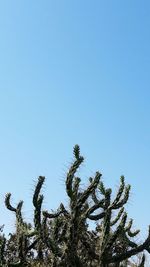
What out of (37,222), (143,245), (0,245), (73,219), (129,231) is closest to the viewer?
(73,219)

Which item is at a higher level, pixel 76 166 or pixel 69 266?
pixel 76 166

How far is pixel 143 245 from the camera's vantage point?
491 inches

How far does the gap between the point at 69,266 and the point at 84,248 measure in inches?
60.6

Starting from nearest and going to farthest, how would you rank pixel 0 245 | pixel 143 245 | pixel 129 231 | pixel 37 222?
pixel 37 222 < pixel 143 245 < pixel 0 245 < pixel 129 231

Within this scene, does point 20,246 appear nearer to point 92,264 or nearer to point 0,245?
point 0,245

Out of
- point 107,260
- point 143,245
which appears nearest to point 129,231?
point 143,245

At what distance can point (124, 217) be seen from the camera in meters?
12.2

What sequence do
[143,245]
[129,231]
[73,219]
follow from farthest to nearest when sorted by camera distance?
[129,231]
[143,245]
[73,219]

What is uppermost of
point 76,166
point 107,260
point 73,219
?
point 76,166

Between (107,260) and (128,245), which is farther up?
(128,245)

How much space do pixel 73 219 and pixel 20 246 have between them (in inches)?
99.7

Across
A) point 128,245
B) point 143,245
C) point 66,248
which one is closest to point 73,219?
point 66,248

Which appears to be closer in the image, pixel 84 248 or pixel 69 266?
pixel 69 266

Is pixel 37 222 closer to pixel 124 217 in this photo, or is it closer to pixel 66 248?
pixel 66 248
